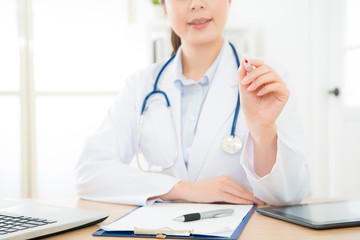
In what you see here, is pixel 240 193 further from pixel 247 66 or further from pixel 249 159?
pixel 247 66

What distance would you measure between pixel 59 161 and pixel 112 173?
203cm

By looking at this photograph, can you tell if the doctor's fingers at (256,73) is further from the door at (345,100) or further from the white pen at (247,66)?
the door at (345,100)

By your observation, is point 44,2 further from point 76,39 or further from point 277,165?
Result: point 277,165

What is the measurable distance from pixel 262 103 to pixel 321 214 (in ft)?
0.95

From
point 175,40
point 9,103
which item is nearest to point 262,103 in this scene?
point 175,40

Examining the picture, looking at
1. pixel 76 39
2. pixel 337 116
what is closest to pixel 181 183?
pixel 337 116

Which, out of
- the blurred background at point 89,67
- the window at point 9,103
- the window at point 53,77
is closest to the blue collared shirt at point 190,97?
the blurred background at point 89,67

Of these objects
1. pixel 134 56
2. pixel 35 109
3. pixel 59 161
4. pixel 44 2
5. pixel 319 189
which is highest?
pixel 44 2

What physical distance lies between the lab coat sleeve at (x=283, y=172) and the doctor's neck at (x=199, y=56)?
358 mm

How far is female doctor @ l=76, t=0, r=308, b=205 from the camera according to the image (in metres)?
0.96

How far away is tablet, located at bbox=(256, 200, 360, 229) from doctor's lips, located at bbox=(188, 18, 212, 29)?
60 centimetres

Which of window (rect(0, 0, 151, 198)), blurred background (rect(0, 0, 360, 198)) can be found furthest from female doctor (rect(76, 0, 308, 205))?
window (rect(0, 0, 151, 198))

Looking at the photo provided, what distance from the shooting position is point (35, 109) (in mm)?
2945

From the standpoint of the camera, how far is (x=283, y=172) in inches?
38.5
